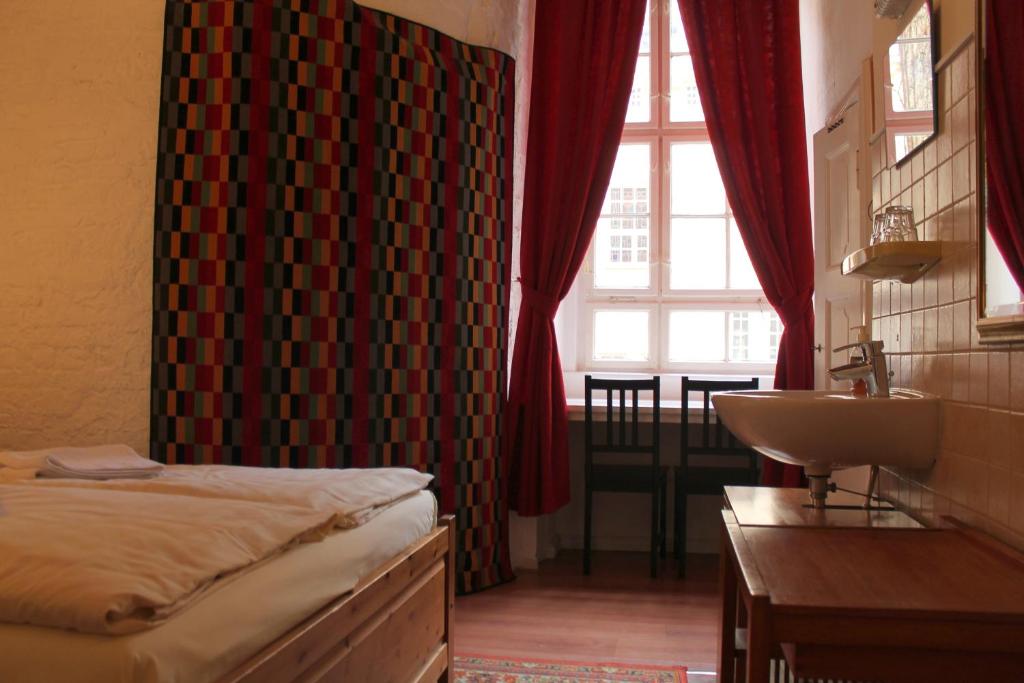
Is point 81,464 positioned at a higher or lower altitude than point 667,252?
lower

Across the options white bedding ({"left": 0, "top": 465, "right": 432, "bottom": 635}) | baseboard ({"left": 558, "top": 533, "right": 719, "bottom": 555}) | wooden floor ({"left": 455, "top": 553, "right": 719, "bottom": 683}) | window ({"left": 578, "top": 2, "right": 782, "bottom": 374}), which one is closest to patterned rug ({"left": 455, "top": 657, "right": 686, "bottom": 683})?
wooden floor ({"left": 455, "top": 553, "right": 719, "bottom": 683})

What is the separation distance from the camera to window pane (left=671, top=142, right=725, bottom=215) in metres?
4.28

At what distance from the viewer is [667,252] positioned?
4.31 m

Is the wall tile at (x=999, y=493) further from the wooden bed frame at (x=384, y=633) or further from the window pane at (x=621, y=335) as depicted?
the window pane at (x=621, y=335)

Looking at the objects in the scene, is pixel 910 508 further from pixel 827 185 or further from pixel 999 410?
pixel 827 185

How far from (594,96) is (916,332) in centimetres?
241

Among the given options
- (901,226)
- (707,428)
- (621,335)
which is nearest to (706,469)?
(707,428)

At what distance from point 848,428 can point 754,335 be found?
108 inches

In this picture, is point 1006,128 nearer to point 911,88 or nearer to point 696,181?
point 911,88

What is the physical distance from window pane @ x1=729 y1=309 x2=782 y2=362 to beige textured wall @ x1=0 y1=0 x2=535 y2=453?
2.41 metres

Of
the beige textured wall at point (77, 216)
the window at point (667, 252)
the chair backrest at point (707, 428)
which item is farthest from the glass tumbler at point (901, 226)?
the window at point (667, 252)

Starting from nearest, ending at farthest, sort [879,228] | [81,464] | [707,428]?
1. [879,228]
2. [81,464]
3. [707,428]

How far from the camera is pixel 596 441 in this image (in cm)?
383

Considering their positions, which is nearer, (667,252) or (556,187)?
(556,187)
